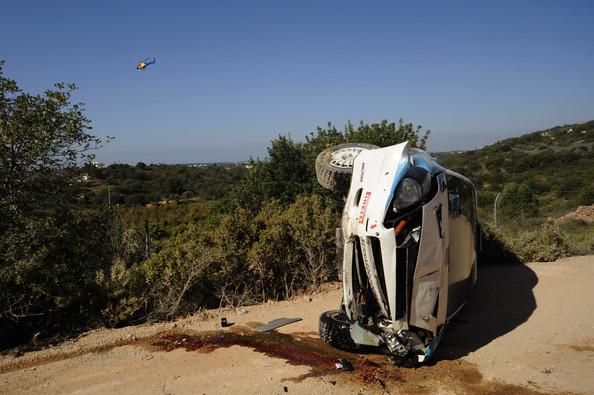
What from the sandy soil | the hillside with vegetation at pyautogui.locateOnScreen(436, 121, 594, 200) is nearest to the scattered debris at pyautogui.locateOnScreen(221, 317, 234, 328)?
the sandy soil

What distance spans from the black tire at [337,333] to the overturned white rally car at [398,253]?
29 millimetres

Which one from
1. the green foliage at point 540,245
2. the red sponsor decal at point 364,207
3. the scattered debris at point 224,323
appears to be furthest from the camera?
the green foliage at point 540,245

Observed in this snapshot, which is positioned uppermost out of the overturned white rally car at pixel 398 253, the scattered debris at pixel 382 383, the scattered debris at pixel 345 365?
the overturned white rally car at pixel 398 253

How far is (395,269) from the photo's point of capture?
5.36m

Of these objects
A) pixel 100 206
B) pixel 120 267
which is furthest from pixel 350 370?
pixel 100 206

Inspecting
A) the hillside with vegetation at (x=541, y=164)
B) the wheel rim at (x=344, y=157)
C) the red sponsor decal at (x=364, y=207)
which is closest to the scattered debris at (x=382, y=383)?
the red sponsor decal at (x=364, y=207)

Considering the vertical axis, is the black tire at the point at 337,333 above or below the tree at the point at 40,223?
below

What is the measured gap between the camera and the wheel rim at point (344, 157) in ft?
28.5

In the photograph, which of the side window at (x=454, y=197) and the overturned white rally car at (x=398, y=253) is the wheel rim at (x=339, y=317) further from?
the side window at (x=454, y=197)

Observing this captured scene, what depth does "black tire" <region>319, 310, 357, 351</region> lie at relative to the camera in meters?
6.43

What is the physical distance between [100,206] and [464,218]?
668cm

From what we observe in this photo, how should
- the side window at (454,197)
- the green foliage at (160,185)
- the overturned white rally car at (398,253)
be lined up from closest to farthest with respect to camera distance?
1. the overturned white rally car at (398,253)
2. the side window at (454,197)
3. the green foliage at (160,185)

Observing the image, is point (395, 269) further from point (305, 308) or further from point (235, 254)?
point (235, 254)

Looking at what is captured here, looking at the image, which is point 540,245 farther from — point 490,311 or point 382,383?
point 382,383
